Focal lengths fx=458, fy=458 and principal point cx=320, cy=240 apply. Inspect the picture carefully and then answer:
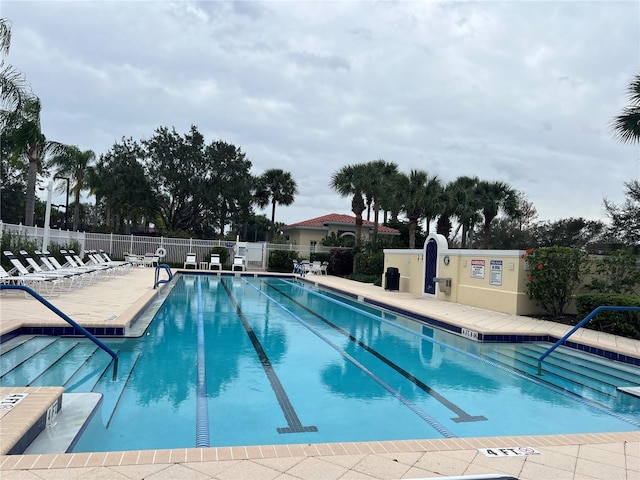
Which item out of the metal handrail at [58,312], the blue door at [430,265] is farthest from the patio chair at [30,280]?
the blue door at [430,265]

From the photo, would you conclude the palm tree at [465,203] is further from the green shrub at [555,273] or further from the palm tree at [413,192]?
the green shrub at [555,273]

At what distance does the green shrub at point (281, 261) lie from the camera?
28312mm

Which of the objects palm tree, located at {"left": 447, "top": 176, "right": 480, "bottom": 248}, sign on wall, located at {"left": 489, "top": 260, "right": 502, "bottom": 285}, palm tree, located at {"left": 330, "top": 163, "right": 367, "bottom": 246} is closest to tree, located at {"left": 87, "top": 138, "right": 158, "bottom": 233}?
palm tree, located at {"left": 330, "top": 163, "right": 367, "bottom": 246}

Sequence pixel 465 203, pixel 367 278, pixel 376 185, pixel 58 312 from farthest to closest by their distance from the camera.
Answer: pixel 465 203 → pixel 376 185 → pixel 367 278 → pixel 58 312

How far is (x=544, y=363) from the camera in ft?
25.4

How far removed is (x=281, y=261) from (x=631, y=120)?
65.7ft

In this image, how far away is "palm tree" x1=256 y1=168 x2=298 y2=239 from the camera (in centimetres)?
4041

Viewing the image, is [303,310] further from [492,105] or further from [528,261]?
[492,105]

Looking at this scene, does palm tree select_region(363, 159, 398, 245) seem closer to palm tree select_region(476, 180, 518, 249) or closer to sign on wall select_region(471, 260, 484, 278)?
palm tree select_region(476, 180, 518, 249)

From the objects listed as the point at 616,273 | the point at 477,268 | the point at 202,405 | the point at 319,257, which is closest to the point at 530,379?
the point at 202,405

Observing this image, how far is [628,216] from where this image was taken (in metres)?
22.4

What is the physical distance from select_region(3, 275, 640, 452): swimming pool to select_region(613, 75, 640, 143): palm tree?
22.2ft

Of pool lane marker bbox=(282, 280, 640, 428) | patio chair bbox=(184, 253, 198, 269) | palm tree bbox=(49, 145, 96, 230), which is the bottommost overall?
pool lane marker bbox=(282, 280, 640, 428)

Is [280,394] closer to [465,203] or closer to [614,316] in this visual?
[614,316]
